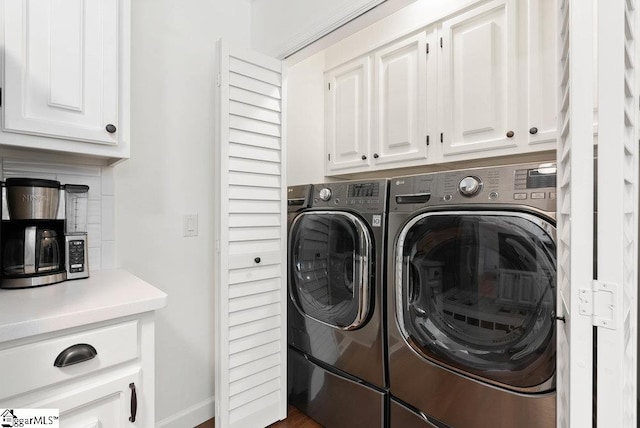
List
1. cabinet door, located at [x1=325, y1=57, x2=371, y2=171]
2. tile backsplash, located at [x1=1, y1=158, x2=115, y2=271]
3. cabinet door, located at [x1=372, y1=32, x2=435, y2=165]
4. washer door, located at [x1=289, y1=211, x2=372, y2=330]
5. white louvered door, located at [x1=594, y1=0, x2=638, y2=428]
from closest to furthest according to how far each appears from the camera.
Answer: white louvered door, located at [x1=594, y1=0, x2=638, y2=428] → tile backsplash, located at [x1=1, y1=158, x2=115, y2=271] → washer door, located at [x1=289, y1=211, x2=372, y2=330] → cabinet door, located at [x1=372, y1=32, x2=435, y2=165] → cabinet door, located at [x1=325, y1=57, x2=371, y2=171]

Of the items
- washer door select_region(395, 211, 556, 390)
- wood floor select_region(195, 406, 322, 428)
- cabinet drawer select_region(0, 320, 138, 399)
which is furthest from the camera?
wood floor select_region(195, 406, 322, 428)

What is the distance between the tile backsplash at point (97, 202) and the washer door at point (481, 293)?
1.28 m

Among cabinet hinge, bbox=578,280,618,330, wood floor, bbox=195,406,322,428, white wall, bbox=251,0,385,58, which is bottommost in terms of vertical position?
wood floor, bbox=195,406,322,428

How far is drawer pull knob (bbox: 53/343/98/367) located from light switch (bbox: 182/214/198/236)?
2.91ft

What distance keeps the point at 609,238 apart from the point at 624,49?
0.37 m

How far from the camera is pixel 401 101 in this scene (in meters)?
1.96

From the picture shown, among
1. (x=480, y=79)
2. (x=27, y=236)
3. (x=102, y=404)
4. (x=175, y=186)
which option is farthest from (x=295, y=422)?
(x=480, y=79)

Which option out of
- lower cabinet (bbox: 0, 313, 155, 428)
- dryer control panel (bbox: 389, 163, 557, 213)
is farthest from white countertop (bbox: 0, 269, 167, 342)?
dryer control panel (bbox: 389, 163, 557, 213)

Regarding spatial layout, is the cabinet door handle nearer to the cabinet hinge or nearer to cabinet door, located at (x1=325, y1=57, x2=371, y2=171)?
the cabinet hinge

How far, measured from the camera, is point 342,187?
5.45ft

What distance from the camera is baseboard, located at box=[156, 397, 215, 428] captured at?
64.4 inches

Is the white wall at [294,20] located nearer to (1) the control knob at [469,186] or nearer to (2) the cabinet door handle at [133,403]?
(1) the control knob at [469,186]

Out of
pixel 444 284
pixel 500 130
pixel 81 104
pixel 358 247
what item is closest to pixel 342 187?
pixel 358 247

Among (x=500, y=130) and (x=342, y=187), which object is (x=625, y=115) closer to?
(x=500, y=130)
